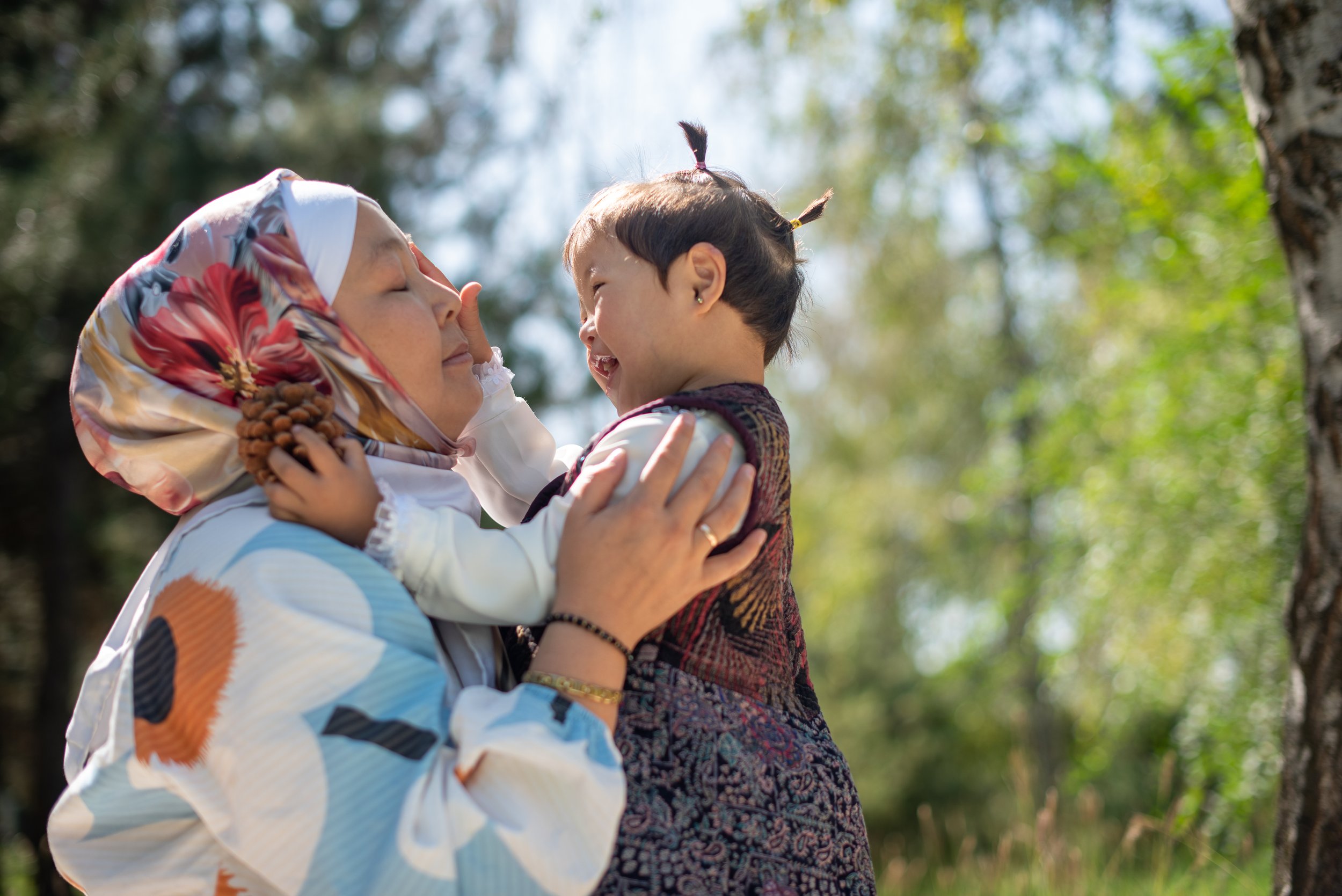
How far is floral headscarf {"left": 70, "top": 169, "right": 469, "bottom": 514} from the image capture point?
5.34 ft

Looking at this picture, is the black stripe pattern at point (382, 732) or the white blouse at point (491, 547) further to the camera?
the white blouse at point (491, 547)

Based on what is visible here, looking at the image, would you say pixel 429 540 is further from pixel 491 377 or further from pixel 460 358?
pixel 491 377

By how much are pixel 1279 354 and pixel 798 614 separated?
4457 millimetres

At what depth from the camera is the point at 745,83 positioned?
847 centimetres

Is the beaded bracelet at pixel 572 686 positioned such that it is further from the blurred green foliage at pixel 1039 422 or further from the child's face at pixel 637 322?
the blurred green foliage at pixel 1039 422

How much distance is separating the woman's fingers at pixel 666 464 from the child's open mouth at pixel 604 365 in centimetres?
60

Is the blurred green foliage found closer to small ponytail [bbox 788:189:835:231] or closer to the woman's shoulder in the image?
small ponytail [bbox 788:189:835:231]

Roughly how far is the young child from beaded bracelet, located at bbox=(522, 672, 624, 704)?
67 millimetres

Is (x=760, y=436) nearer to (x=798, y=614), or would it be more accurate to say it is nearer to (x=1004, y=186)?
(x=798, y=614)

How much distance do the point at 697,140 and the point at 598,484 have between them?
37.5 inches

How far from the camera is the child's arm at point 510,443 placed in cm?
222

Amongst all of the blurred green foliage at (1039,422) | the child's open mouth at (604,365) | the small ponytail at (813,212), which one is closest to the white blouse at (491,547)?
the child's open mouth at (604,365)

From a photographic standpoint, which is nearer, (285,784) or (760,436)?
(285,784)

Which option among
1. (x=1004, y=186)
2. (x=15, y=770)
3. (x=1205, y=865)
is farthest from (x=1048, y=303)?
(x=15, y=770)
